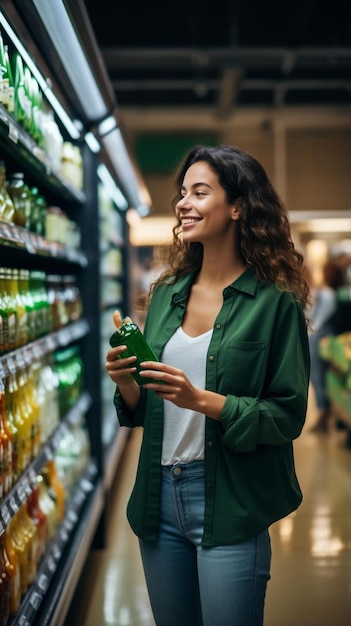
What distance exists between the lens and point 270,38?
32.2ft

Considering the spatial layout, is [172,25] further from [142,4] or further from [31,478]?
[31,478]

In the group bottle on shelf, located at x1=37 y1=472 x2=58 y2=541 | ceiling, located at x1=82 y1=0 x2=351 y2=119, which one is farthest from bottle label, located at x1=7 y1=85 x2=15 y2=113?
ceiling, located at x1=82 y1=0 x2=351 y2=119

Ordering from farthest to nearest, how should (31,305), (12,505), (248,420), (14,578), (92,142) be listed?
(92,142) < (31,305) < (14,578) < (12,505) < (248,420)

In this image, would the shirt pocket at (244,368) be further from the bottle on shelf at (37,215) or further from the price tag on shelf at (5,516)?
the bottle on shelf at (37,215)

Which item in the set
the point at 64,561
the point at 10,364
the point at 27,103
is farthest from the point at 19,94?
the point at 64,561

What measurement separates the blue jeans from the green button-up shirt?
0.04m

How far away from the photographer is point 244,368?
1.76 meters

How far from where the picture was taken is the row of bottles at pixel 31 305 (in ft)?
7.70

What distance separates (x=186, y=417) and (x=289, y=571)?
2183 millimetres

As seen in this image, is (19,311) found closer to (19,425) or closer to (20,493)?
(19,425)

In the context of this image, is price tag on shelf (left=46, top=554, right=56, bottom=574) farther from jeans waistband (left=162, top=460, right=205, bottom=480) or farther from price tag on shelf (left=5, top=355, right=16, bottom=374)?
jeans waistband (left=162, top=460, right=205, bottom=480)

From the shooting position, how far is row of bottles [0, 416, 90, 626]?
221 centimetres

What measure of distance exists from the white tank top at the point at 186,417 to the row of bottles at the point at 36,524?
51 cm

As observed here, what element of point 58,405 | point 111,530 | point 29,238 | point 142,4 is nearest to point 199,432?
point 29,238
